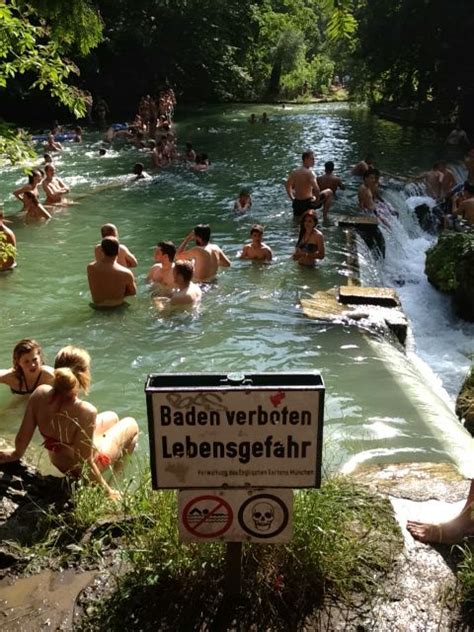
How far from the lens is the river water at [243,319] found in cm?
571

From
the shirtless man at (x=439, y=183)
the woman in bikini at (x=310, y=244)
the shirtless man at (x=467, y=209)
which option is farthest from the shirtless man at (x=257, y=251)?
the shirtless man at (x=439, y=183)

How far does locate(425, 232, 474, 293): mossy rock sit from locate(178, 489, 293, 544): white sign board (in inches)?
310

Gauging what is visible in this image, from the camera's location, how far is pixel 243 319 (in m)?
8.03

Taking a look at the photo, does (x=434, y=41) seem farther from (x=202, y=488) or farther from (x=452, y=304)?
(x=202, y=488)

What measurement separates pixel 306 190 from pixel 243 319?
5.46 m

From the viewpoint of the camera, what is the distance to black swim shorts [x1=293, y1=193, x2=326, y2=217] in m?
12.8

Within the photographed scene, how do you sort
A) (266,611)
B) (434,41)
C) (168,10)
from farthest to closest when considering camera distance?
(168,10), (434,41), (266,611)

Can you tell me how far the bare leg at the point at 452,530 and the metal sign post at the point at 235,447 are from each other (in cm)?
109

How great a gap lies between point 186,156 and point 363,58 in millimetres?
12780

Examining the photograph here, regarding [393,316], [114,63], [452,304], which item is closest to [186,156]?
[452,304]

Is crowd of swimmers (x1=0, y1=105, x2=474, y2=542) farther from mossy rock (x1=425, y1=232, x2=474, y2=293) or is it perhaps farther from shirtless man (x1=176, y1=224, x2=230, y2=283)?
mossy rock (x1=425, y1=232, x2=474, y2=293)

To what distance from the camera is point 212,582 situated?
2885 millimetres

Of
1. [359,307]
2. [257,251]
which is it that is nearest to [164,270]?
[257,251]

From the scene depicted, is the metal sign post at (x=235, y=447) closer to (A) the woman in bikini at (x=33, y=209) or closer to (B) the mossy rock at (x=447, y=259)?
(B) the mossy rock at (x=447, y=259)
